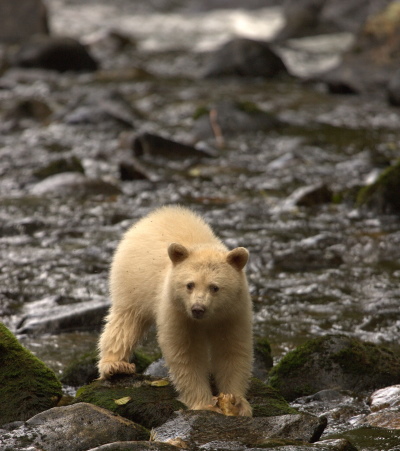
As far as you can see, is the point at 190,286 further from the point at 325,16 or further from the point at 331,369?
the point at 325,16

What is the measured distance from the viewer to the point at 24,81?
1859cm

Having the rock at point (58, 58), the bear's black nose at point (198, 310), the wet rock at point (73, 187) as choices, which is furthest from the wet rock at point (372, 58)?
the bear's black nose at point (198, 310)

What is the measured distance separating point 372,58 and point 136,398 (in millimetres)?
14114

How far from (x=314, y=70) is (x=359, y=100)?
3.15 meters

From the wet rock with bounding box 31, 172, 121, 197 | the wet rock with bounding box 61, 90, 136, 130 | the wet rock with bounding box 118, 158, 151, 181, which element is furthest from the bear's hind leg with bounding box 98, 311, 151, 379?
the wet rock with bounding box 61, 90, 136, 130

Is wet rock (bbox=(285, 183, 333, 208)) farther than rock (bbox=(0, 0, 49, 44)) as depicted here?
No

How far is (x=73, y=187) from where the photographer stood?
1130 cm

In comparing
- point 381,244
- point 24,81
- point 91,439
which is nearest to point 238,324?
point 91,439

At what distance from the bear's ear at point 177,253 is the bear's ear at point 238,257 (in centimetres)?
26

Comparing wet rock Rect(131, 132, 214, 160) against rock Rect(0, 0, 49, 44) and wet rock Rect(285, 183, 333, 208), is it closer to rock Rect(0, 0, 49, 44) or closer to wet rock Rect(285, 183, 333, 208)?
wet rock Rect(285, 183, 333, 208)

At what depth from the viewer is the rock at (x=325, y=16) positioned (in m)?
24.0

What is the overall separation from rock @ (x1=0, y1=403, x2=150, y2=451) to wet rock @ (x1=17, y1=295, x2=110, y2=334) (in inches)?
98.5

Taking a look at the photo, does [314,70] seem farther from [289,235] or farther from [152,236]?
[152,236]

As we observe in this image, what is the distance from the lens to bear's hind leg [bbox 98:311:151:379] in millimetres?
5602
